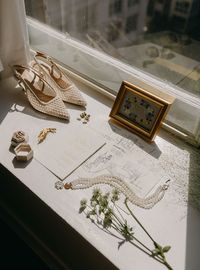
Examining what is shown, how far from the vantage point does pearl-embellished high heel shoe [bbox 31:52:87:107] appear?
3.51 ft

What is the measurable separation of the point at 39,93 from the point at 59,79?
94mm

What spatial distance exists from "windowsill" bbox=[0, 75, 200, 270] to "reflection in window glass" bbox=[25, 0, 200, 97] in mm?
201

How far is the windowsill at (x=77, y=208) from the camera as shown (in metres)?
0.71

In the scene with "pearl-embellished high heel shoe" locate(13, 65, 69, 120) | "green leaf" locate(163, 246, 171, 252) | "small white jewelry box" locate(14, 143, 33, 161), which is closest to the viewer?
"green leaf" locate(163, 246, 171, 252)

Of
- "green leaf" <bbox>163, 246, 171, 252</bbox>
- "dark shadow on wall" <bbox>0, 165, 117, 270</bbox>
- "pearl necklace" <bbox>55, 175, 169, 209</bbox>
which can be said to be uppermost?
"pearl necklace" <bbox>55, 175, 169, 209</bbox>

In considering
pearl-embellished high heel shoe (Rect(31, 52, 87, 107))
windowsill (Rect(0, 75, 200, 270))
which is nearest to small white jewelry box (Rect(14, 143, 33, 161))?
windowsill (Rect(0, 75, 200, 270))

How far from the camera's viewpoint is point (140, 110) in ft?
3.13

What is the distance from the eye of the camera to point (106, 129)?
3.29ft

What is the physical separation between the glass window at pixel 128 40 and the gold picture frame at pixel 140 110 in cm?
9

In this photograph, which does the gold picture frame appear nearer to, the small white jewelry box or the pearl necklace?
the pearl necklace

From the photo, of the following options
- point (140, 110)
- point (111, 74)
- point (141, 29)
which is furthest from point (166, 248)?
point (141, 29)

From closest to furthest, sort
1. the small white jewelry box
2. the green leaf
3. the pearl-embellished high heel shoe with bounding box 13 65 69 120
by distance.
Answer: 1. the green leaf
2. the small white jewelry box
3. the pearl-embellished high heel shoe with bounding box 13 65 69 120

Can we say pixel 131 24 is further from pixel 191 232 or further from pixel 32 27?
pixel 191 232

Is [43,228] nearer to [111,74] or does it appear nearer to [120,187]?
[120,187]
